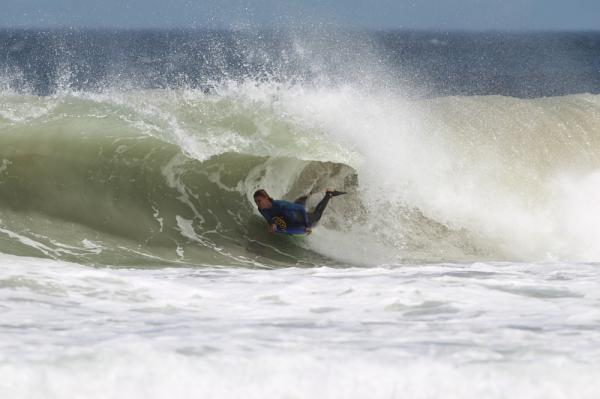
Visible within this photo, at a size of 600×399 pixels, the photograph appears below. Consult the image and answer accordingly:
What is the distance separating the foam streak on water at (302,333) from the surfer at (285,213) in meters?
3.16

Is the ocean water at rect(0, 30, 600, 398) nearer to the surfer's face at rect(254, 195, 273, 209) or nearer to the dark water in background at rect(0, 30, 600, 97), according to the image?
the surfer's face at rect(254, 195, 273, 209)

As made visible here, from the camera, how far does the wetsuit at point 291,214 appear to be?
9.96 m

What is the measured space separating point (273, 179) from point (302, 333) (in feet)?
21.4

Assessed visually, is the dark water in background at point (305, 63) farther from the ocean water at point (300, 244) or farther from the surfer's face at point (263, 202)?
the surfer's face at point (263, 202)

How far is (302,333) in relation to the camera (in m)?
4.83

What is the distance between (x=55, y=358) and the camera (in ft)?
Result: 13.7

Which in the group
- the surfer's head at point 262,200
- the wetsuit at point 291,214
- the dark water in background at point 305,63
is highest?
the dark water in background at point 305,63

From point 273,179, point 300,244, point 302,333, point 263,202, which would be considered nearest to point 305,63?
point 273,179

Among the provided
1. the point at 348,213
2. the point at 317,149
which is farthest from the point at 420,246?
the point at 317,149

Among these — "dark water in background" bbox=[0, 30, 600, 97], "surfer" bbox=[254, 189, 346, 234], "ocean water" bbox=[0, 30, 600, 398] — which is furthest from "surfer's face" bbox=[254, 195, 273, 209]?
"dark water in background" bbox=[0, 30, 600, 97]

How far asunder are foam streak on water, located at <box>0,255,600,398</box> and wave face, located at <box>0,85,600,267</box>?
9.07ft

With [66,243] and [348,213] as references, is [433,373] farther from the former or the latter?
[348,213]

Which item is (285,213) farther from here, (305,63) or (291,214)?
(305,63)

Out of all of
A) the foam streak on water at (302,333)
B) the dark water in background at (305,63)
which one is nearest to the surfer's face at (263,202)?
the foam streak on water at (302,333)
